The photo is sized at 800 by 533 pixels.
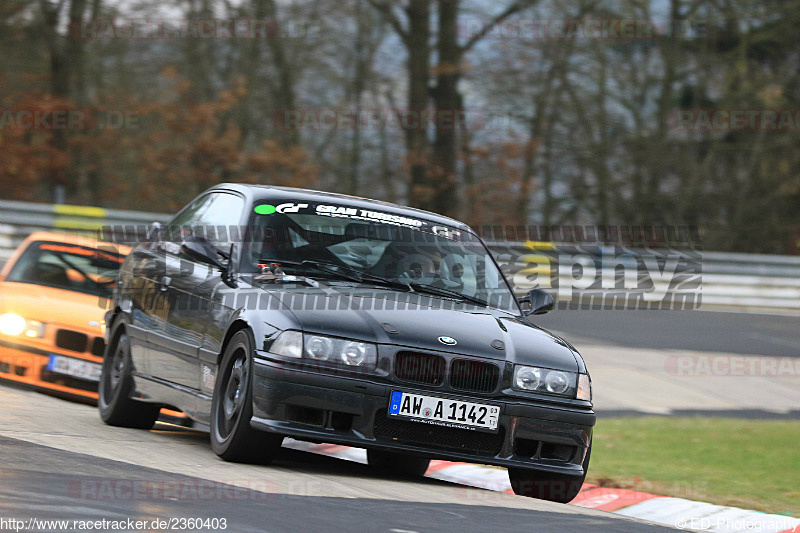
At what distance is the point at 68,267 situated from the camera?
11.0 meters

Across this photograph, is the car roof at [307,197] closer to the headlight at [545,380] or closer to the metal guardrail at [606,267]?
the headlight at [545,380]

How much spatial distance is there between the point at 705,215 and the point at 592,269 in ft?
22.1

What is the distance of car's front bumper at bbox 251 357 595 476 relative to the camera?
225 inches

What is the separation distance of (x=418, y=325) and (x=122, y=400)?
108 inches

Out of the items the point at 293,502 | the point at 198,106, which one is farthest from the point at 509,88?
the point at 293,502

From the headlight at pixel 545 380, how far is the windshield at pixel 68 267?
18.4 feet

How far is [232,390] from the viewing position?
6148 millimetres

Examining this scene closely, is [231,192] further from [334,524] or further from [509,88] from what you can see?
[509,88]

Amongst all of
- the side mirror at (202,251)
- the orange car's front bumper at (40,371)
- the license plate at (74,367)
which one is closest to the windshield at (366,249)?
the side mirror at (202,251)

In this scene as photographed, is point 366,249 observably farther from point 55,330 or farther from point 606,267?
point 606,267

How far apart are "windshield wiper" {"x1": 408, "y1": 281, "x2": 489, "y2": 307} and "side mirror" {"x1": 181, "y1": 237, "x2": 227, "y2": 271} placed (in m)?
1.08

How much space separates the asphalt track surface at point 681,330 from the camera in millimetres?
15773

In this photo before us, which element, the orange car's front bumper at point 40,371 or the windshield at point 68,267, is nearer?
the orange car's front bumper at point 40,371

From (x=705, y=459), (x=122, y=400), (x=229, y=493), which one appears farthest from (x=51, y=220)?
(x=229, y=493)
